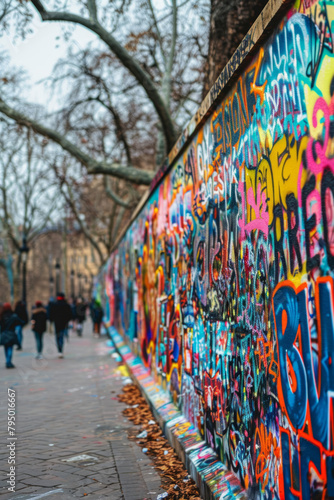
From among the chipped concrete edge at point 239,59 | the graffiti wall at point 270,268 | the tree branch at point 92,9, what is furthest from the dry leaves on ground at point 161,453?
the tree branch at point 92,9

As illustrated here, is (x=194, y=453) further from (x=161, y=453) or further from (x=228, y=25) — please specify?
(x=228, y=25)

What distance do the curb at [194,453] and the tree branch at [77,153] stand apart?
7436mm

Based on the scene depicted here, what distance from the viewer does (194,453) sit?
14.8 feet

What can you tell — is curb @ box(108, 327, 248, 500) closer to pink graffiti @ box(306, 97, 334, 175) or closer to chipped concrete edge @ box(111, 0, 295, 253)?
pink graffiti @ box(306, 97, 334, 175)

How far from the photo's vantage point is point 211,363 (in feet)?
14.6

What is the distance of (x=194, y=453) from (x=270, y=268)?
216 cm

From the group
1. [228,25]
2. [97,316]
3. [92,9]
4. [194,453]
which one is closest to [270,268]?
[194,453]

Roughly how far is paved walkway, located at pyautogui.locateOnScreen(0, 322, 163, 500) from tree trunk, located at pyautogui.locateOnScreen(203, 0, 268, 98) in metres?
5.91

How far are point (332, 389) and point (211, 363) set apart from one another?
222cm

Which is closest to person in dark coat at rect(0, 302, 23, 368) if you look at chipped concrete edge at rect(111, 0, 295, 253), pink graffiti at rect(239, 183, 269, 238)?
chipped concrete edge at rect(111, 0, 295, 253)

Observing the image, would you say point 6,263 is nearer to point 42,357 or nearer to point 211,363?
point 42,357

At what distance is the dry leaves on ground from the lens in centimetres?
420

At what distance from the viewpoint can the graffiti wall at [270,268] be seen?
2398mm

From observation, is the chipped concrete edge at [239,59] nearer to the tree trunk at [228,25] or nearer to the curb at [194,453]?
the curb at [194,453]
